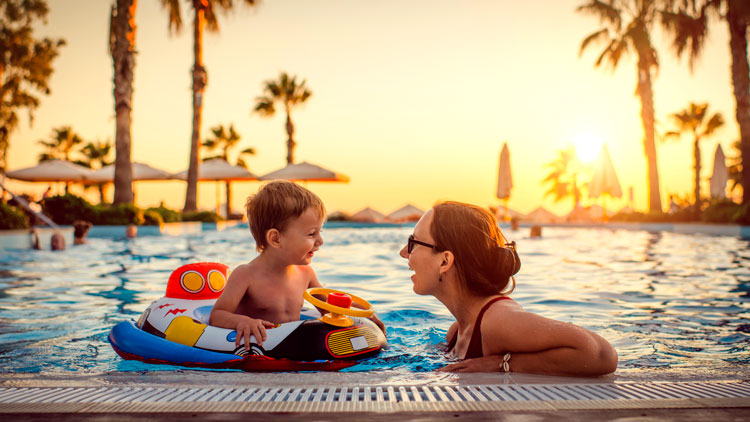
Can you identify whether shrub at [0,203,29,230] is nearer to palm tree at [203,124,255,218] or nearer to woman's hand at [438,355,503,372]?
woman's hand at [438,355,503,372]

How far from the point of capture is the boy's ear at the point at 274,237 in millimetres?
3354

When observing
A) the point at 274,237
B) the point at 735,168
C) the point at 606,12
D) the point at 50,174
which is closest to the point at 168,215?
A: the point at 50,174

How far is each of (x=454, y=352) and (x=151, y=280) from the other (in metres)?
5.93

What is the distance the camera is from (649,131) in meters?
26.0

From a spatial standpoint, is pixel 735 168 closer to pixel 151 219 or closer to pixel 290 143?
pixel 290 143

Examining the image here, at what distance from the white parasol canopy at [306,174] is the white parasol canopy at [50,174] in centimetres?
901

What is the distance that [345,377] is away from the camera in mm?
2455

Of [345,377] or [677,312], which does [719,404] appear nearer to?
[345,377]

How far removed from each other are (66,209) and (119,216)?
5.77 ft

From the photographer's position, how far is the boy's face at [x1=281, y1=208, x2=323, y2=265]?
3.35m

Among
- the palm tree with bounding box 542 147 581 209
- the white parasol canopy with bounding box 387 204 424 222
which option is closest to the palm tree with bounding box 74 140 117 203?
the white parasol canopy with bounding box 387 204 424 222

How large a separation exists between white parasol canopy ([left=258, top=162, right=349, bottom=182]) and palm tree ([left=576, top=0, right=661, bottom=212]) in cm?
1373

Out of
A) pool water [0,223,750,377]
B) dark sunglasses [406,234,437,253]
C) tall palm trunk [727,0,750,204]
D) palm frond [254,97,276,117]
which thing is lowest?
pool water [0,223,750,377]

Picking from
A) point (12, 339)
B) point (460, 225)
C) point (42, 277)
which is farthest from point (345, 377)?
point (42, 277)
